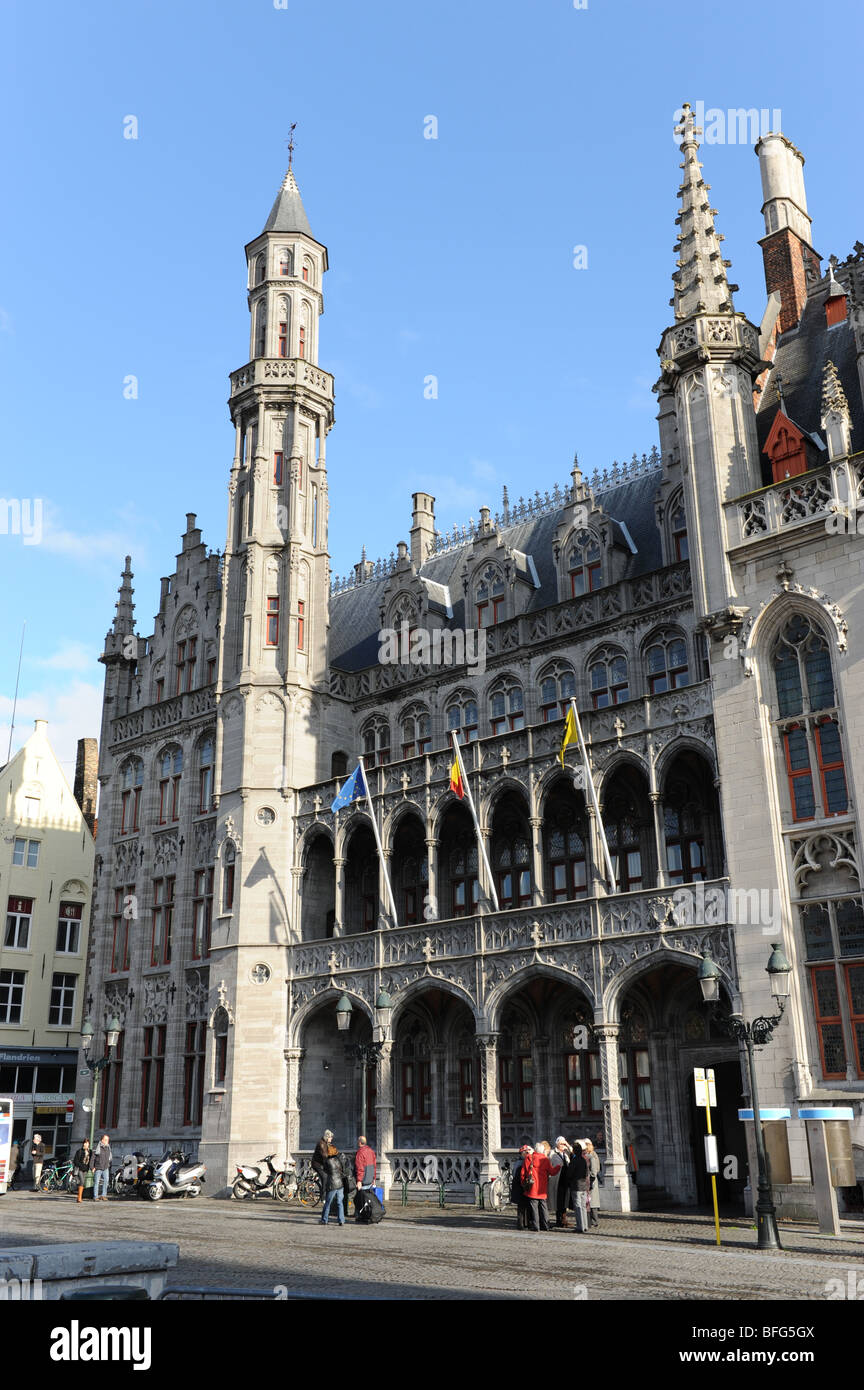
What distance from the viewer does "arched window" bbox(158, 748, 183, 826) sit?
40438 millimetres

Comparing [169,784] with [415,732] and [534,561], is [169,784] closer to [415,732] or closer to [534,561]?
[415,732]

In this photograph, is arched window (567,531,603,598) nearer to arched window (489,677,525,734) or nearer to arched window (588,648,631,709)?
arched window (588,648,631,709)

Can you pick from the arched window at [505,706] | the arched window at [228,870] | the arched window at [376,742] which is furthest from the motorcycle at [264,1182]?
the arched window at [505,706]

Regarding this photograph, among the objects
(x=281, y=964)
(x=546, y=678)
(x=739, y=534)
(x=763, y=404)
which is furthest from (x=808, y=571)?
(x=281, y=964)

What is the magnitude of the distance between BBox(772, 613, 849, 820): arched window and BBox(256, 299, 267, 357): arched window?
22.7 m

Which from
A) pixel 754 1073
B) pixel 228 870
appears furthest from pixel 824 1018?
pixel 228 870

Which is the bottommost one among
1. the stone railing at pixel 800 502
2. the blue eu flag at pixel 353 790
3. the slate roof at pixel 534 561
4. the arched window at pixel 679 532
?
the blue eu flag at pixel 353 790

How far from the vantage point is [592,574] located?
32.3 metres

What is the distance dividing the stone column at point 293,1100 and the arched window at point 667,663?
14053 mm

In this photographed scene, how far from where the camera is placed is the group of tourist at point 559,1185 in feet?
67.2

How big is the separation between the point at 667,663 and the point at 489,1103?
11.4 m

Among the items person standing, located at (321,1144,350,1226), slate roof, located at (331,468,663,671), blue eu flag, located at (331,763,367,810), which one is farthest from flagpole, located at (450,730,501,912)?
person standing, located at (321,1144,350,1226)

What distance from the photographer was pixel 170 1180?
103ft

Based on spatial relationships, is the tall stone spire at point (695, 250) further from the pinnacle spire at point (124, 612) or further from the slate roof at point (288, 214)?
the pinnacle spire at point (124, 612)
